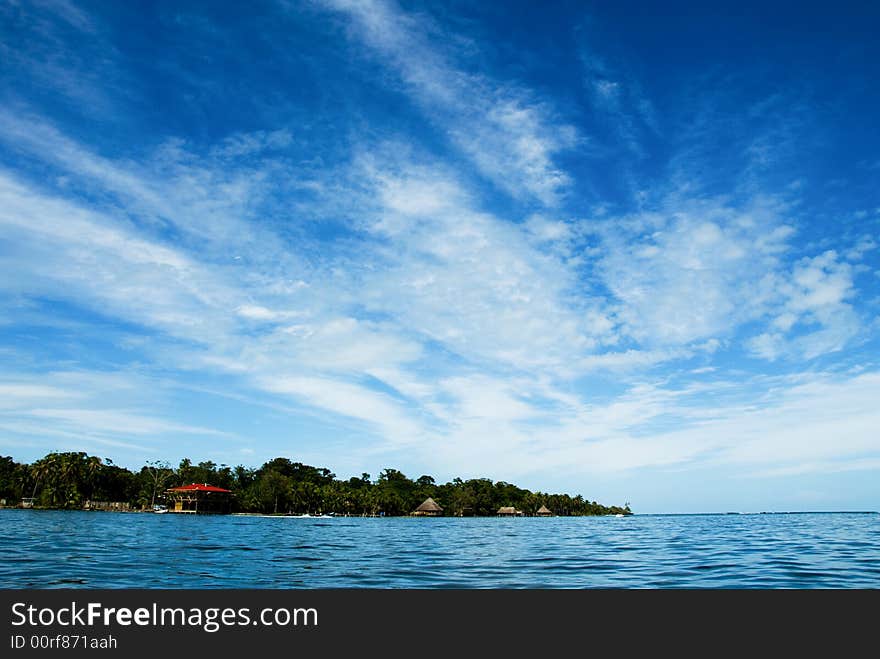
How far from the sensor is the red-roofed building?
446ft

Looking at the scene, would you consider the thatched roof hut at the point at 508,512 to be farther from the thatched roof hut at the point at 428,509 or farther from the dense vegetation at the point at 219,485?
the thatched roof hut at the point at 428,509

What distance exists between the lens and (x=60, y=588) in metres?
13.9

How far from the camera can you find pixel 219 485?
159875 mm

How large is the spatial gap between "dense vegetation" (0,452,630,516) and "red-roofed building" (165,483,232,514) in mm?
3622

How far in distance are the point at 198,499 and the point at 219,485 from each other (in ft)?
68.8
